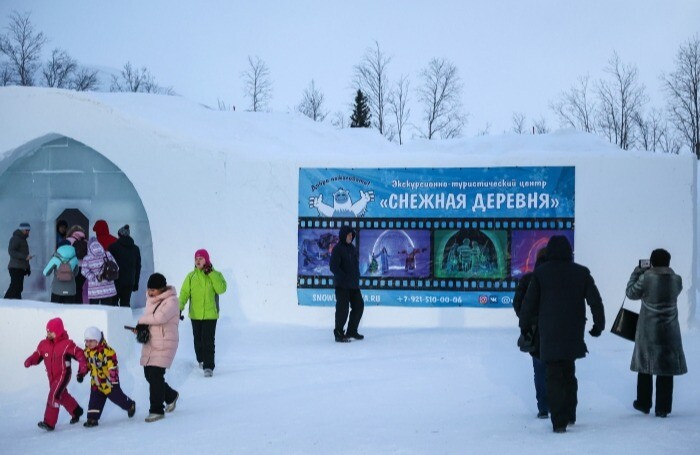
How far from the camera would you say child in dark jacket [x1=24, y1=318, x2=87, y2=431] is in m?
7.82

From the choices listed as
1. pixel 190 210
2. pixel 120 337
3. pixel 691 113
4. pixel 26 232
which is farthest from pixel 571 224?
pixel 691 113

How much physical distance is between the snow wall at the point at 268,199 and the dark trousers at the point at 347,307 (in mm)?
1469

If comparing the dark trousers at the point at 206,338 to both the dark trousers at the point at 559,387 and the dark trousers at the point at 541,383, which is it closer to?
the dark trousers at the point at 541,383

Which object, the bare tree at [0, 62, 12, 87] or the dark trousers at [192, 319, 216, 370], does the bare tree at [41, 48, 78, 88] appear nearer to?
the bare tree at [0, 62, 12, 87]

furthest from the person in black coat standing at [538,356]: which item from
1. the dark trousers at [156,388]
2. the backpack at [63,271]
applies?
the backpack at [63,271]

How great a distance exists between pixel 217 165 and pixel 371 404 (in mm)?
6551

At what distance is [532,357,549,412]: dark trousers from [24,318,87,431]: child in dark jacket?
3.92 m

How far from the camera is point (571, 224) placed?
1310cm

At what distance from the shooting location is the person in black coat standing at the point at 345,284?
1192cm

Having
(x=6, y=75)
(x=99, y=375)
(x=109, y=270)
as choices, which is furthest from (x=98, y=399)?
(x=6, y=75)

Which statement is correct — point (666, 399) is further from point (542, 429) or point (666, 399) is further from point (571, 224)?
point (571, 224)

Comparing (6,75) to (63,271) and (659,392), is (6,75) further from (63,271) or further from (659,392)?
(659,392)

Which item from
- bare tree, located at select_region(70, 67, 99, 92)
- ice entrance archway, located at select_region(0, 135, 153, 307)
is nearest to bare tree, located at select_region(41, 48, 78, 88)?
bare tree, located at select_region(70, 67, 99, 92)

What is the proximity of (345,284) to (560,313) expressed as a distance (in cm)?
543
